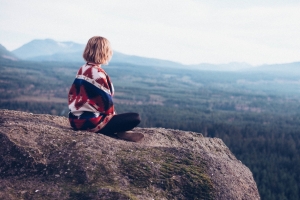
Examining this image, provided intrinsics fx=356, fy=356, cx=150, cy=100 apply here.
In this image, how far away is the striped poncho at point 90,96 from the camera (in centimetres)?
720

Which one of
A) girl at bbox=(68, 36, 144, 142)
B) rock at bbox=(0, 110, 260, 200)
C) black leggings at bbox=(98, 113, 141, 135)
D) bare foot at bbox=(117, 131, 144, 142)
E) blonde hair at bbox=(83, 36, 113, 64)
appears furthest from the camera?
bare foot at bbox=(117, 131, 144, 142)

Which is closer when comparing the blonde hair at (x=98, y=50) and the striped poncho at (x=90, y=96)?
the blonde hair at (x=98, y=50)

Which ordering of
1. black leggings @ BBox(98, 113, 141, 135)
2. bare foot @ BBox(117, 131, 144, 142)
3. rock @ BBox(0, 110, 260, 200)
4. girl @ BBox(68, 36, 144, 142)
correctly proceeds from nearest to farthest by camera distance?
rock @ BBox(0, 110, 260, 200) → girl @ BBox(68, 36, 144, 142) → black leggings @ BBox(98, 113, 141, 135) → bare foot @ BBox(117, 131, 144, 142)

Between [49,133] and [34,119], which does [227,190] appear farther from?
[34,119]

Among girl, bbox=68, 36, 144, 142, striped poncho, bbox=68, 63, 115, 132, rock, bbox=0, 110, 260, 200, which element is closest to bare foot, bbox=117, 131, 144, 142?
rock, bbox=0, 110, 260, 200

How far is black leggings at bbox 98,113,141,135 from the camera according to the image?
297 inches

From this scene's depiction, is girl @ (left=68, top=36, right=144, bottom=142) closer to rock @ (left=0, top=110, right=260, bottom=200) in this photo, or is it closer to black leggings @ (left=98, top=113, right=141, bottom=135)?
black leggings @ (left=98, top=113, right=141, bottom=135)

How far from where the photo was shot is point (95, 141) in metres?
6.95

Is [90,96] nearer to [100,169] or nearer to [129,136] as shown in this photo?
[129,136]

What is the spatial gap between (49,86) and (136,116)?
12153 centimetres

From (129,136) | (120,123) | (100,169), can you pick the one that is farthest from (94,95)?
(100,169)

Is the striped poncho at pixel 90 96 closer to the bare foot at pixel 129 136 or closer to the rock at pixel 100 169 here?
the rock at pixel 100 169

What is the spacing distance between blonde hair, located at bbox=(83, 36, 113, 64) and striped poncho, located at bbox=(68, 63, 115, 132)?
16 cm

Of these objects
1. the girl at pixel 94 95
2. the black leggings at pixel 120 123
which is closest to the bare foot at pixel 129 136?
the black leggings at pixel 120 123
